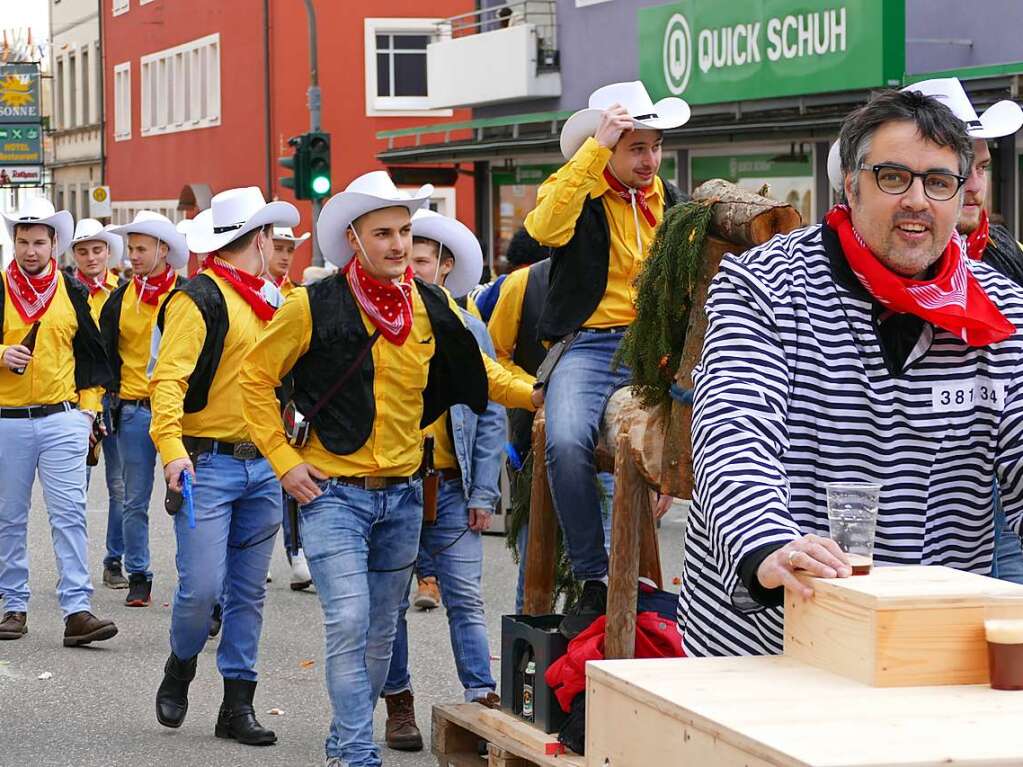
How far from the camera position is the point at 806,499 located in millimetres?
3830

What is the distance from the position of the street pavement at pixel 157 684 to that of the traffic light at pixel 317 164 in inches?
405

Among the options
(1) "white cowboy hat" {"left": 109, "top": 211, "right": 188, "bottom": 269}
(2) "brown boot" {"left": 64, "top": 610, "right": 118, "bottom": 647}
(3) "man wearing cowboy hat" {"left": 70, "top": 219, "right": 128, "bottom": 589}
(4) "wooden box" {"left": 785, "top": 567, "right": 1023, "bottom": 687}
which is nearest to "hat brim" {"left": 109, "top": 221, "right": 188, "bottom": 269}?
(1) "white cowboy hat" {"left": 109, "top": 211, "right": 188, "bottom": 269}

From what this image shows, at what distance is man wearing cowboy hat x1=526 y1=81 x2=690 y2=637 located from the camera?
655cm

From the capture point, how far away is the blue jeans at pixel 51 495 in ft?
33.7

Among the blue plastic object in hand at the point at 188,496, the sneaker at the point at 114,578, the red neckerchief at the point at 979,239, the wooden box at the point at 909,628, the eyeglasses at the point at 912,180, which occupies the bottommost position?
the sneaker at the point at 114,578

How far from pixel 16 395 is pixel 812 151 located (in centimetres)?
1188

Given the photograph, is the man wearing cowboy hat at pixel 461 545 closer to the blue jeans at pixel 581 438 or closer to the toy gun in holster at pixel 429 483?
the toy gun in holster at pixel 429 483

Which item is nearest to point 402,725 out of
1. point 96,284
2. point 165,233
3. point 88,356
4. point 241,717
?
point 241,717

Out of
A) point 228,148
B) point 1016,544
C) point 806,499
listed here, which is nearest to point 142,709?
point 1016,544

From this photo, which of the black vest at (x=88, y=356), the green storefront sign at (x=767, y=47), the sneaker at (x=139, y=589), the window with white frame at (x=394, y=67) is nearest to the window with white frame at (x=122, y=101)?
the window with white frame at (x=394, y=67)

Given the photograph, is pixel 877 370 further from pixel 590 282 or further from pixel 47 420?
pixel 47 420

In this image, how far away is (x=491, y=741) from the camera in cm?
658

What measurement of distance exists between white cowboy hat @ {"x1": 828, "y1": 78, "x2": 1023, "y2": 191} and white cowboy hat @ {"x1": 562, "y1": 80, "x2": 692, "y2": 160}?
1.99 feet

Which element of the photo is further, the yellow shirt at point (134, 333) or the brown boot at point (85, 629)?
the yellow shirt at point (134, 333)
